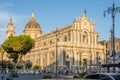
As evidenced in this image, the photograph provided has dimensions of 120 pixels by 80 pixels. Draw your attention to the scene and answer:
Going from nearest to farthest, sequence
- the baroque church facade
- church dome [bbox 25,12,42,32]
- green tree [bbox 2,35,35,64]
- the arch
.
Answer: green tree [bbox 2,35,35,64] < the baroque church facade < the arch < church dome [bbox 25,12,42,32]

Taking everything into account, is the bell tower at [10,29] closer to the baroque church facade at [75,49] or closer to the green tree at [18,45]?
the baroque church facade at [75,49]

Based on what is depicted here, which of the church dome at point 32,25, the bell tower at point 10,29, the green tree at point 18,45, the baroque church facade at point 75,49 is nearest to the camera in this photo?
the green tree at point 18,45

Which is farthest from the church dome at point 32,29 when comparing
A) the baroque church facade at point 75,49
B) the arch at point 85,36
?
the arch at point 85,36

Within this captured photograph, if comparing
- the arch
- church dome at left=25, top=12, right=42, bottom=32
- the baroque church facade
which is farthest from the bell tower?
the arch

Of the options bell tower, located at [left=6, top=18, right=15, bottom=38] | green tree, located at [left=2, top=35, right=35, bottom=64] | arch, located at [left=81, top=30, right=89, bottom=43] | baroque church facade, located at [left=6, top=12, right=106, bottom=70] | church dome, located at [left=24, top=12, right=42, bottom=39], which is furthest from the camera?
bell tower, located at [left=6, top=18, right=15, bottom=38]

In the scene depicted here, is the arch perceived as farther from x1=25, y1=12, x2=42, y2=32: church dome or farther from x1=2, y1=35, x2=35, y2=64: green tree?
x1=25, y1=12, x2=42, y2=32: church dome

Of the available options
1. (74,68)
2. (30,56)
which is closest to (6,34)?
(30,56)

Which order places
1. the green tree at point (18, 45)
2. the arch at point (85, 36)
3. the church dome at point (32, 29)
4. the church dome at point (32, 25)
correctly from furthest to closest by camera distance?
the church dome at point (32, 25)
the church dome at point (32, 29)
the arch at point (85, 36)
the green tree at point (18, 45)

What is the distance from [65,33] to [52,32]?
453 inches

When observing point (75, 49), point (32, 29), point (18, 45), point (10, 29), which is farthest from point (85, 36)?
point (10, 29)

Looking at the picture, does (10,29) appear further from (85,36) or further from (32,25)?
(85,36)

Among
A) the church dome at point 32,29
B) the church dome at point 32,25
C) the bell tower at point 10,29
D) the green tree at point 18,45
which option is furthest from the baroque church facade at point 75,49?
the bell tower at point 10,29

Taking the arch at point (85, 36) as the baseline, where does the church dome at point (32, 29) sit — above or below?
above

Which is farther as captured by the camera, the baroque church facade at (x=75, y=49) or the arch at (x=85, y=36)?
the arch at (x=85, y=36)
